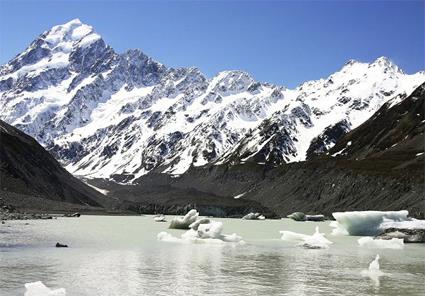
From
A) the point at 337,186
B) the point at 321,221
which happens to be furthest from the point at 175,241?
the point at 337,186

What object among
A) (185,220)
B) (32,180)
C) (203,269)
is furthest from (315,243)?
(32,180)

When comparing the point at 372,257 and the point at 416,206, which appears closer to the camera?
the point at 372,257

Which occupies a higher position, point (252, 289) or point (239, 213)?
point (239, 213)

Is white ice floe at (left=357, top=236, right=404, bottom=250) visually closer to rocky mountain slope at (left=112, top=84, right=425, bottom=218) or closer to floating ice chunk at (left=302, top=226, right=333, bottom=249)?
floating ice chunk at (left=302, top=226, right=333, bottom=249)

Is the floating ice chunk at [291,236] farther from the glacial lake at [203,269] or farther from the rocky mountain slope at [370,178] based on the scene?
the rocky mountain slope at [370,178]

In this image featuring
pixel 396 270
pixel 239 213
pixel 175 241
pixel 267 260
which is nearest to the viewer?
pixel 396 270

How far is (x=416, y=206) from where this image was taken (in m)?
94.8

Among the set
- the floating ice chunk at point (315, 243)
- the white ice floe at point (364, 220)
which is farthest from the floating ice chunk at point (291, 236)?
the white ice floe at point (364, 220)

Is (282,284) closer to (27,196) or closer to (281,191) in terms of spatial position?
(27,196)

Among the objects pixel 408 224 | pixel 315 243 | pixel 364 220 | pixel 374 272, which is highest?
pixel 364 220

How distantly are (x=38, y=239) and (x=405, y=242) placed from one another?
3140cm

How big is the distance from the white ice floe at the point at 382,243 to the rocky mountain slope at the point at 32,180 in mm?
69359

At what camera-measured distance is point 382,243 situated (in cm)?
5059

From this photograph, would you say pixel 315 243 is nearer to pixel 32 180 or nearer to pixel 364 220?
pixel 364 220
